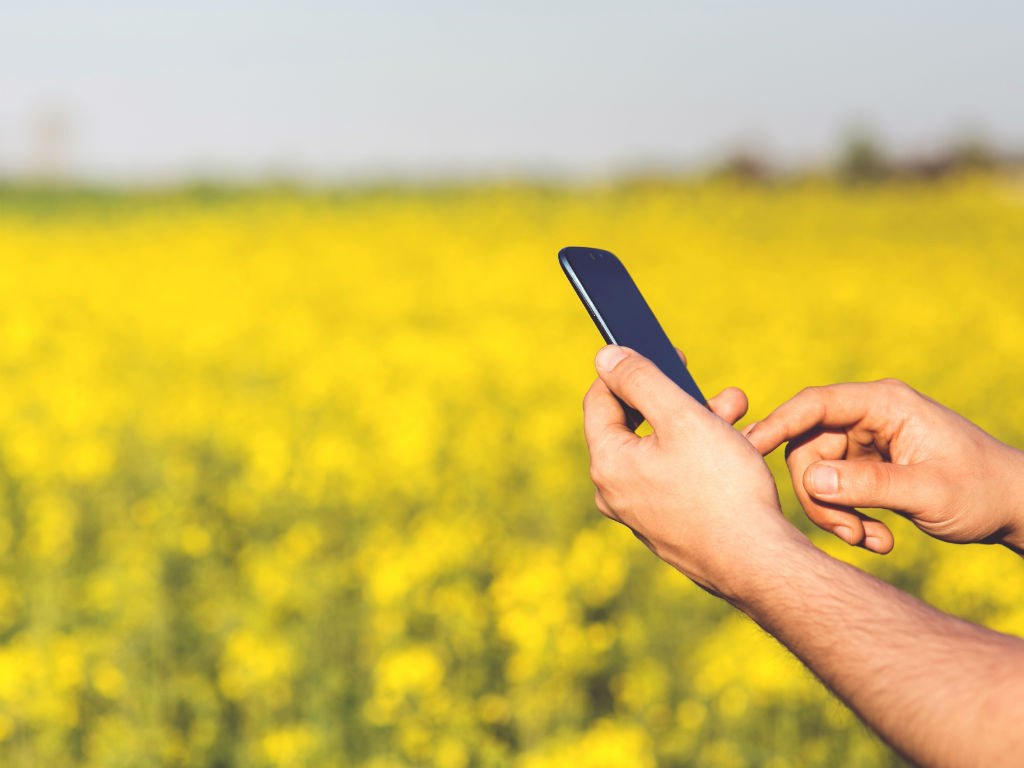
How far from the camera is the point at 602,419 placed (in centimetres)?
120

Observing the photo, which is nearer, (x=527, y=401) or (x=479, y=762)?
(x=479, y=762)

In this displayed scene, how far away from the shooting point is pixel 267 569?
9.67 ft

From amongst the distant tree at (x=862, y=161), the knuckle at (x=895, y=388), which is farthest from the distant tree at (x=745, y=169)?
the knuckle at (x=895, y=388)

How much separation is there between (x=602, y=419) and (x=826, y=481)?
272 mm

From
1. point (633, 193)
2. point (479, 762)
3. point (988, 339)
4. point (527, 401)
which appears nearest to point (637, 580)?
point (479, 762)

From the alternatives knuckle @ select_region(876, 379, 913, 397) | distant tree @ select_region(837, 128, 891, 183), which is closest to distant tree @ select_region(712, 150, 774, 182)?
distant tree @ select_region(837, 128, 891, 183)

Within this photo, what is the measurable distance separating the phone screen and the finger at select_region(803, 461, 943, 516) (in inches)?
6.6

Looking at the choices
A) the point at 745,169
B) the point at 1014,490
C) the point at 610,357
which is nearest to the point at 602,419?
the point at 610,357

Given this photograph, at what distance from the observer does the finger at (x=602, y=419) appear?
1.18 meters

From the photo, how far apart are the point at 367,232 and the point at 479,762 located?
406 inches

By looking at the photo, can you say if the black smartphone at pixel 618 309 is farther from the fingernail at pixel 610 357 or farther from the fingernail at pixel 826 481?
the fingernail at pixel 826 481

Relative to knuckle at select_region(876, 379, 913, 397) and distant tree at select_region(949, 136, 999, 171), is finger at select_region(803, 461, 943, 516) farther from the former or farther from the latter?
distant tree at select_region(949, 136, 999, 171)

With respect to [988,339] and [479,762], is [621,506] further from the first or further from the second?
[988,339]

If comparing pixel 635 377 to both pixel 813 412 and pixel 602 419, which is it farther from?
pixel 813 412
